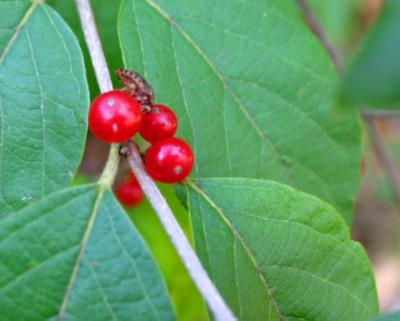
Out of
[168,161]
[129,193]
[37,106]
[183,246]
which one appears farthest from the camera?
[129,193]

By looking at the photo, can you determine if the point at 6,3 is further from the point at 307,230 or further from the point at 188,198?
the point at 307,230

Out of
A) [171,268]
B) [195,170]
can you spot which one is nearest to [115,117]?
[195,170]

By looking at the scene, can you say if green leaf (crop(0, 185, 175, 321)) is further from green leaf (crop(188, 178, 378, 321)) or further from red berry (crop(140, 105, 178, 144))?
red berry (crop(140, 105, 178, 144))

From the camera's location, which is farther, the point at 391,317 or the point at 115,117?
the point at 115,117

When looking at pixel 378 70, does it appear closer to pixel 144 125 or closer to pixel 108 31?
pixel 144 125

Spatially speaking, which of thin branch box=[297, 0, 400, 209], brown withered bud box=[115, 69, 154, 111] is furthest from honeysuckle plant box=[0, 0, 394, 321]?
thin branch box=[297, 0, 400, 209]

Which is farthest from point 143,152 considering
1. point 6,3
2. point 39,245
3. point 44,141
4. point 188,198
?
point 6,3

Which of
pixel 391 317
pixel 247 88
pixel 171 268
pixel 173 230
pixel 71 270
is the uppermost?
pixel 247 88

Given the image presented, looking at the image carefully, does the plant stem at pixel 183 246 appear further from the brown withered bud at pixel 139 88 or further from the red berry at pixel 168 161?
the brown withered bud at pixel 139 88
